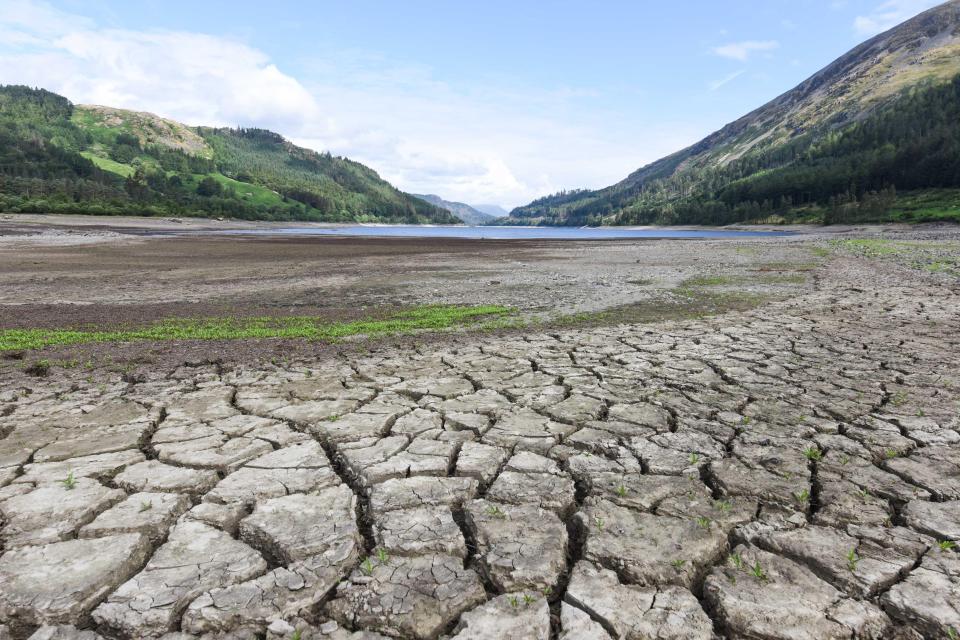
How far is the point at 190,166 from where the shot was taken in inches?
6722

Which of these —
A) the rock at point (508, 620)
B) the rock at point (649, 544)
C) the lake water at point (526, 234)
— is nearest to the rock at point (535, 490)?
the rock at point (649, 544)

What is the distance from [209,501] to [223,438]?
1298 mm

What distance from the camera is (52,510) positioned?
3.52 m

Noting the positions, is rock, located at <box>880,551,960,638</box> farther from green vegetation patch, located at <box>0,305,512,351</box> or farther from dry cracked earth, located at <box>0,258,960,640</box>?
green vegetation patch, located at <box>0,305,512,351</box>

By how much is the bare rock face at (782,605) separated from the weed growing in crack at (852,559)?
0.87 ft

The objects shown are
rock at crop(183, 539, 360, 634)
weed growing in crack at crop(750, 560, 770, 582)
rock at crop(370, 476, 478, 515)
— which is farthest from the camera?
rock at crop(370, 476, 478, 515)

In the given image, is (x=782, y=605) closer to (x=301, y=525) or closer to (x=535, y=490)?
(x=535, y=490)

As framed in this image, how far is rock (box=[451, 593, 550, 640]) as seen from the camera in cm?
244

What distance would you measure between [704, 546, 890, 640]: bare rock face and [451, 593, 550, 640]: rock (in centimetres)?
98

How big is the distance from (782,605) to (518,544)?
5.04 ft

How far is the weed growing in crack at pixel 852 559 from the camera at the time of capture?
2.89m

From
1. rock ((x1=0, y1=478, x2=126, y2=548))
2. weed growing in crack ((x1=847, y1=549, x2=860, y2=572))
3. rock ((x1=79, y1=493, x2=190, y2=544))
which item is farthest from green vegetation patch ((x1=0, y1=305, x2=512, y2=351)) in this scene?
weed growing in crack ((x1=847, y1=549, x2=860, y2=572))

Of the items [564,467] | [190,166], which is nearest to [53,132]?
[190,166]

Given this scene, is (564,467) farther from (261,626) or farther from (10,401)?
(10,401)
